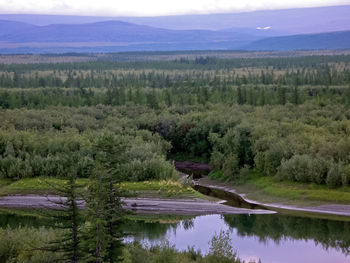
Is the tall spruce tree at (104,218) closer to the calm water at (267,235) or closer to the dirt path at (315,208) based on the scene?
the calm water at (267,235)

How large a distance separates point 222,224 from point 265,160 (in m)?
16.3

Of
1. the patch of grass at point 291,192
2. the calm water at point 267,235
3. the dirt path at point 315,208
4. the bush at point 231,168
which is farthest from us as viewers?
the bush at point 231,168

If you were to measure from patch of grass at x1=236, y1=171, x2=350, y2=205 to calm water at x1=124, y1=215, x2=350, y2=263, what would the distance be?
4463 millimetres

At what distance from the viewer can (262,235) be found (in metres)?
45.1

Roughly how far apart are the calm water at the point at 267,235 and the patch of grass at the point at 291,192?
4.46 metres

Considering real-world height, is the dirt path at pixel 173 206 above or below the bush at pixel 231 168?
below

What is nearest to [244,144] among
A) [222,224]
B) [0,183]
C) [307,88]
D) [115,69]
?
[222,224]

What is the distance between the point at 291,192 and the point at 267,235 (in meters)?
11.7

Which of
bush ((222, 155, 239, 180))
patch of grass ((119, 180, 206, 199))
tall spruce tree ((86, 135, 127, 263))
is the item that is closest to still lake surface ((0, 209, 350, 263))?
patch of grass ((119, 180, 206, 199))

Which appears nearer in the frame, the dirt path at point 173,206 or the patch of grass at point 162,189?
the dirt path at point 173,206

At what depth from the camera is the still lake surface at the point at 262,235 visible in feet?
131

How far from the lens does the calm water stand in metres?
39.8

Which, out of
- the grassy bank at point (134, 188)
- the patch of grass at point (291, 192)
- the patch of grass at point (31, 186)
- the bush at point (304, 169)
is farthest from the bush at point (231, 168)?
the patch of grass at point (31, 186)

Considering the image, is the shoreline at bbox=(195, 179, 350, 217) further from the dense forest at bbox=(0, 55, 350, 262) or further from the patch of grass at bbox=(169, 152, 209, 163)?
the patch of grass at bbox=(169, 152, 209, 163)
